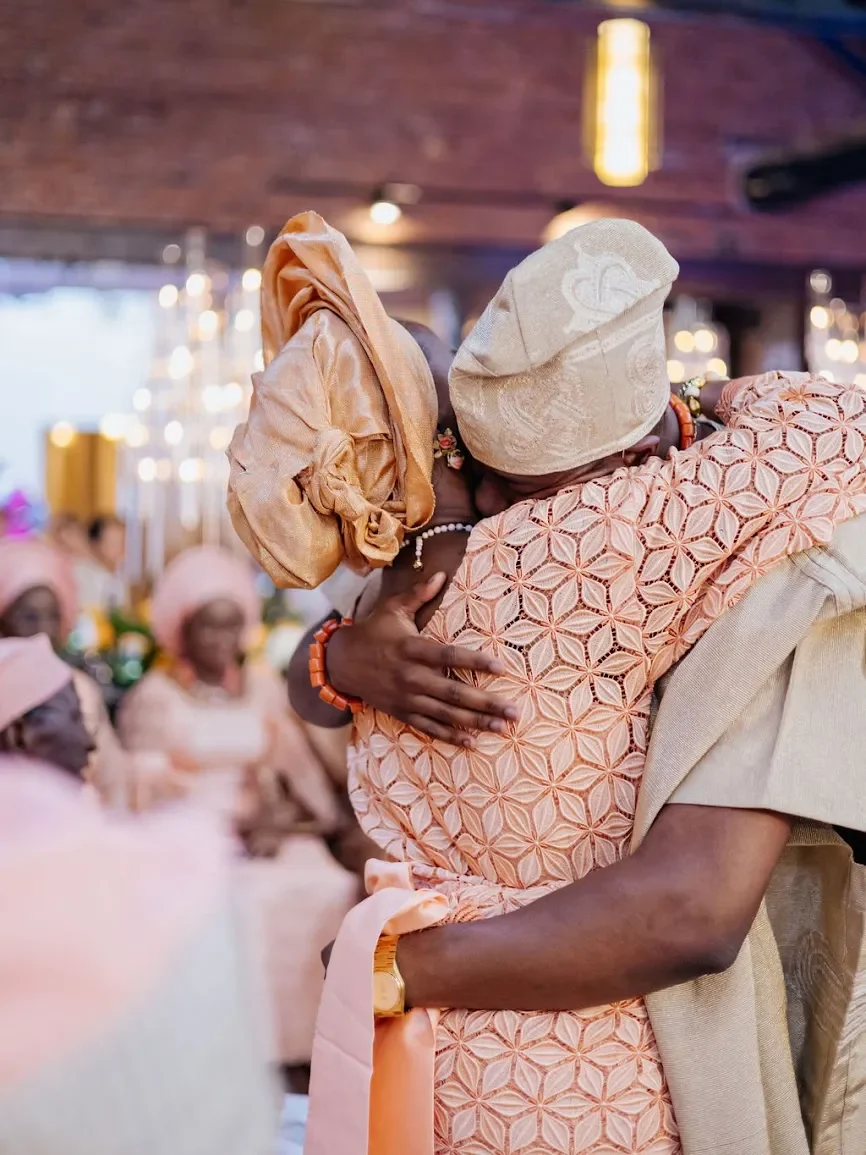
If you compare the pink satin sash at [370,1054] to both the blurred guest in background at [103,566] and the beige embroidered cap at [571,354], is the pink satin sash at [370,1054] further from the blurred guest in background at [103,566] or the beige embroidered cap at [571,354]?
the blurred guest in background at [103,566]

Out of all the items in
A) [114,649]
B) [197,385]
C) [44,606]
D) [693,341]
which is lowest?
[114,649]

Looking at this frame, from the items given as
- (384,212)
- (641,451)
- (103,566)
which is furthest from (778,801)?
(103,566)

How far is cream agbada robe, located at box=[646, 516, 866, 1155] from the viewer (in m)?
1.23

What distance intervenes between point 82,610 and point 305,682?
4.79m

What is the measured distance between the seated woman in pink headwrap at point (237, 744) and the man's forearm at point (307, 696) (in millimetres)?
2879

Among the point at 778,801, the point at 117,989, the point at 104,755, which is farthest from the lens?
the point at 104,755

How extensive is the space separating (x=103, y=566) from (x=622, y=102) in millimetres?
4265

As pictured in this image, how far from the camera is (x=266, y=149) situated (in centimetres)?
724

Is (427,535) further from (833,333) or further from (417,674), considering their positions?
(833,333)

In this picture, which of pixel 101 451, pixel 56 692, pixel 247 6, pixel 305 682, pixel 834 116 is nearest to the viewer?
pixel 305 682

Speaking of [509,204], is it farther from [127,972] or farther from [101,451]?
[127,972]

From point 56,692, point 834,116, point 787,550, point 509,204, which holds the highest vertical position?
point 834,116

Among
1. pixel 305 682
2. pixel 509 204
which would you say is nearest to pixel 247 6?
pixel 509 204

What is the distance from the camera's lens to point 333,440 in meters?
1.28
